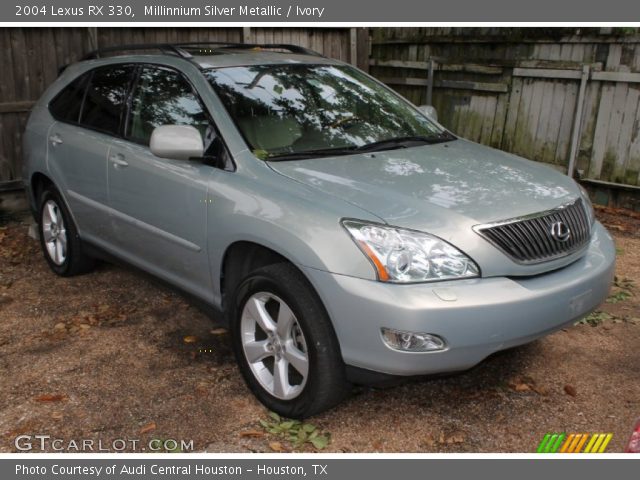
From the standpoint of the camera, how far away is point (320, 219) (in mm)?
3082

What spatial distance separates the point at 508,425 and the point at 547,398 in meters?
0.39

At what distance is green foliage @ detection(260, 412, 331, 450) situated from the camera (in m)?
3.24

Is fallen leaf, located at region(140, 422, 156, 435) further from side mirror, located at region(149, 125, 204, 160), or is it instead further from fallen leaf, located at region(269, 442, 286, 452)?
side mirror, located at region(149, 125, 204, 160)

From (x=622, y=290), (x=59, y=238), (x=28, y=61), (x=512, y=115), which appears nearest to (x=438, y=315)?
(x=622, y=290)

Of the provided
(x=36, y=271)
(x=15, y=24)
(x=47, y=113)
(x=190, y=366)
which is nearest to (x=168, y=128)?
(x=190, y=366)

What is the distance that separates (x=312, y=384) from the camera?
10.4ft

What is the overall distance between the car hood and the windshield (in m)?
0.22

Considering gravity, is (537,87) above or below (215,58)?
below

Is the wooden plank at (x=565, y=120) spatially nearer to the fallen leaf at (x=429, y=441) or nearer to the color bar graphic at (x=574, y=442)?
the color bar graphic at (x=574, y=442)

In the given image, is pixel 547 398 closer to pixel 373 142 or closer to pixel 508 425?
pixel 508 425

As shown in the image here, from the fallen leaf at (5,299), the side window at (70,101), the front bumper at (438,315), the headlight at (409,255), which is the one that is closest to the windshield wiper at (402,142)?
the headlight at (409,255)

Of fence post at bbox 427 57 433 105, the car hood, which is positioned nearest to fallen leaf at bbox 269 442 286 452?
the car hood

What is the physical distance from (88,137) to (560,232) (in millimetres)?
3250

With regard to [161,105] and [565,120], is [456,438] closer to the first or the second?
[161,105]
